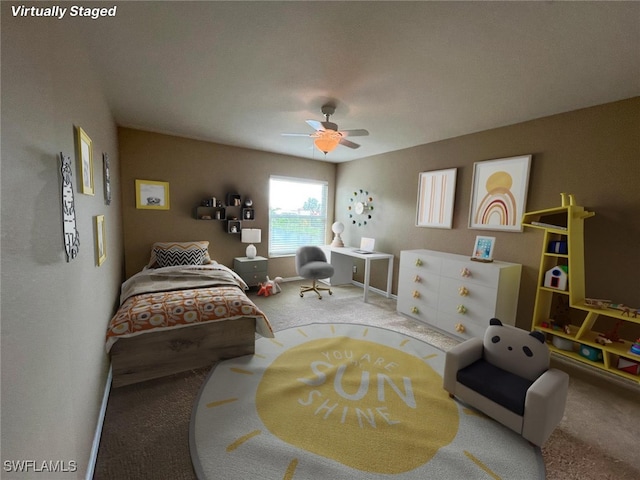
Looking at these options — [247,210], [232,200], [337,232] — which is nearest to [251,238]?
[247,210]

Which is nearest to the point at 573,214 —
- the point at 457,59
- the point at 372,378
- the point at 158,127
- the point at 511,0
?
the point at 457,59

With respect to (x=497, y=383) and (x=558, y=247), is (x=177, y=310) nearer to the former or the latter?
(x=497, y=383)

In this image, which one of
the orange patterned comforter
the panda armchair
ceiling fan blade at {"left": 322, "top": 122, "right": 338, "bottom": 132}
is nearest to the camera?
the panda armchair

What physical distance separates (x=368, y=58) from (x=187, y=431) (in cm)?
275

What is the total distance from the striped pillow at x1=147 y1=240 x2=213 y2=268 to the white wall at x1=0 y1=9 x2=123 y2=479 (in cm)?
224

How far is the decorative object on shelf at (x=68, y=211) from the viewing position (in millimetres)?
1161

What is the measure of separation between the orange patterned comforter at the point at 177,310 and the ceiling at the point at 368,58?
189 cm

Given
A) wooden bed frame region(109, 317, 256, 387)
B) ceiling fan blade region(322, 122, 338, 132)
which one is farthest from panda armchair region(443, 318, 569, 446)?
ceiling fan blade region(322, 122, 338, 132)

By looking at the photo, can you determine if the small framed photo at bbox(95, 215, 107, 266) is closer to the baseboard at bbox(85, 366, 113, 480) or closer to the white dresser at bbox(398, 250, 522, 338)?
the baseboard at bbox(85, 366, 113, 480)

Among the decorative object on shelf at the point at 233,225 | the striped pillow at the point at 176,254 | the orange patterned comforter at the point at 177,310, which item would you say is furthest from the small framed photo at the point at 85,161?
the decorative object on shelf at the point at 233,225

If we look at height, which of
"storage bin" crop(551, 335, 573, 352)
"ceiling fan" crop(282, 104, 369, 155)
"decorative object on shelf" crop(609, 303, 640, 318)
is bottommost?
"storage bin" crop(551, 335, 573, 352)

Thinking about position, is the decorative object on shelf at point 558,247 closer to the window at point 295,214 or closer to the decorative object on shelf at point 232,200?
the window at point 295,214

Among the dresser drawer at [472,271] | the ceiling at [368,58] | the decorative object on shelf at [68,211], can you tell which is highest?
the ceiling at [368,58]

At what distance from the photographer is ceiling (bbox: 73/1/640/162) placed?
146cm
